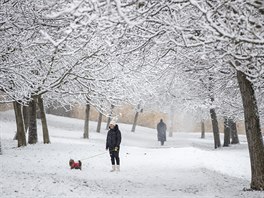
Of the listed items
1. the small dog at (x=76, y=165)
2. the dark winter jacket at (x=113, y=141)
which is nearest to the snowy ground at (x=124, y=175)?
the small dog at (x=76, y=165)

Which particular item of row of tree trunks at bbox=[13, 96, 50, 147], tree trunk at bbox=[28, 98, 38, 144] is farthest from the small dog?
tree trunk at bbox=[28, 98, 38, 144]

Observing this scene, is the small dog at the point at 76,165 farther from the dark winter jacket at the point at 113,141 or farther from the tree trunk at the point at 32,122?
the tree trunk at the point at 32,122

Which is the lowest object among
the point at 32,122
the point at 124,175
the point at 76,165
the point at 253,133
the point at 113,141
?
the point at 124,175

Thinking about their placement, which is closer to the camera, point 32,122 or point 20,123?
point 20,123

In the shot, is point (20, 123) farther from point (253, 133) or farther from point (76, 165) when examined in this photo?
point (253, 133)

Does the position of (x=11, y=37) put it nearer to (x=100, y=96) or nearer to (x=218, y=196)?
(x=100, y=96)

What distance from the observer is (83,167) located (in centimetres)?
1309

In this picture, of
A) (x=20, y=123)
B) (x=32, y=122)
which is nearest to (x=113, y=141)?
(x=20, y=123)

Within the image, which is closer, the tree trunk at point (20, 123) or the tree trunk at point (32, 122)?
the tree trunk at point (20, 123)

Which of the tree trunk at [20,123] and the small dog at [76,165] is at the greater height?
the tree trunk at [20,123]

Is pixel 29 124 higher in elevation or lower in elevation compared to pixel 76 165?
higher

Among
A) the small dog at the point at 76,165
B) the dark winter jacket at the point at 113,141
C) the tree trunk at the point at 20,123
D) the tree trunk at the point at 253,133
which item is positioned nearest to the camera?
the tree trunk at the point at 253,133

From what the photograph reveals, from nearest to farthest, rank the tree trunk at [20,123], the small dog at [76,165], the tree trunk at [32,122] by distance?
the small dog at [76,165]
the tree trunk at [20,123]
the tree trunk at [32,122]

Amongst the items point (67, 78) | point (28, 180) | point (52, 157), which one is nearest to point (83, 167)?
point (52, 157)
